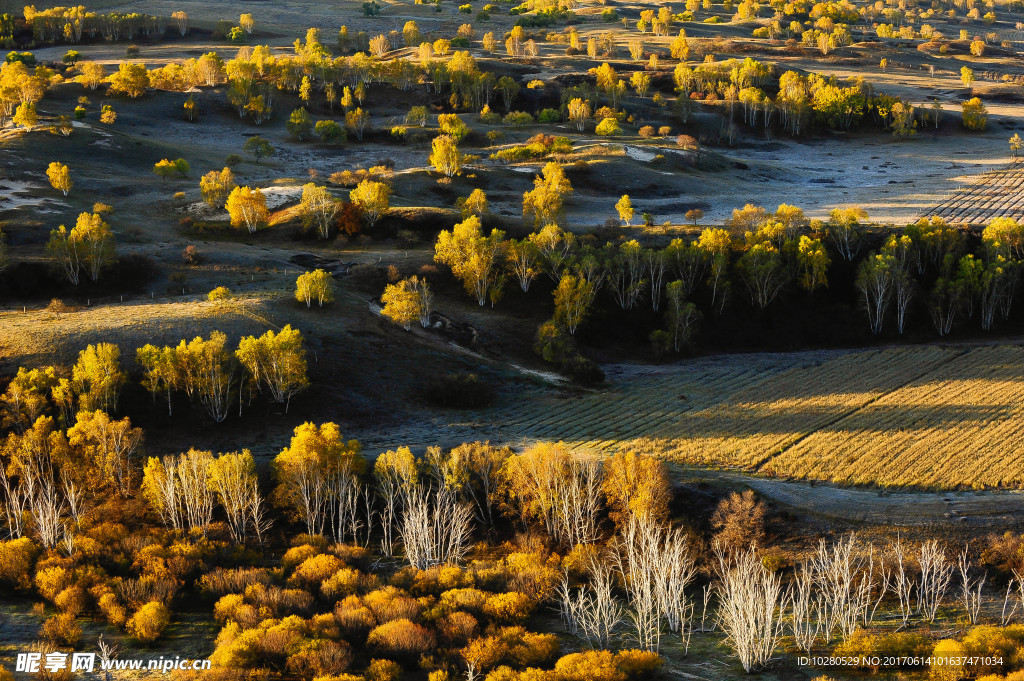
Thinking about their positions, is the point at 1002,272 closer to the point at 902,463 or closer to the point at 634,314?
the point at 634,314

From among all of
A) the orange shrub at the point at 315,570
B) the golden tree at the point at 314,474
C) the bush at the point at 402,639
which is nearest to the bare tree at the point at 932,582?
the bush at the point at 402,639

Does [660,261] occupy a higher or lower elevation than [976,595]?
higher

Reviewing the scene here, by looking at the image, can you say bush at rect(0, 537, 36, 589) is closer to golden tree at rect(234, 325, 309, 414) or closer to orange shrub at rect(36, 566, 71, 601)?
orange shrub at rect(36, 566, 71, 601)

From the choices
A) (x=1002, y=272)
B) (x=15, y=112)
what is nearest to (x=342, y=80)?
(x=15, y=112)

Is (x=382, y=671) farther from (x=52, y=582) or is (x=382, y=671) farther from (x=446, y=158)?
(x=446, y=158)

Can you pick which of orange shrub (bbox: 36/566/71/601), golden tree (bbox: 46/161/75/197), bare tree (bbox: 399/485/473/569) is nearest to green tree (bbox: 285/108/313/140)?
golden tree (bbox: 46/161/75/197)

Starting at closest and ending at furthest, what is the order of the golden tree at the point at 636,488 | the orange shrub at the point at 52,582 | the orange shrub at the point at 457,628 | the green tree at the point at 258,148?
the orange shrub at the point at 457,628 < the orange shrub at the point at 52,582 < the golden tree at the point at 636,488 < the green tree at the point at 258,148

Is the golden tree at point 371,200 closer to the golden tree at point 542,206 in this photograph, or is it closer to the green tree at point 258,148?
the golden tree at point 542,206
